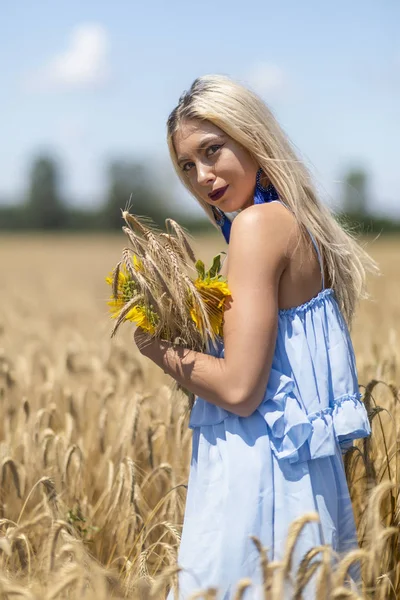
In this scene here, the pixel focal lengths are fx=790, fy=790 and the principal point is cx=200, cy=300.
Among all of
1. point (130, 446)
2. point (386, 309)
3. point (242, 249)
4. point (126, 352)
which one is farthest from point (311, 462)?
point (386, 309)

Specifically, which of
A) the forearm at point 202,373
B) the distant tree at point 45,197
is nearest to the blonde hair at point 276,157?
the forearm at point 202,373

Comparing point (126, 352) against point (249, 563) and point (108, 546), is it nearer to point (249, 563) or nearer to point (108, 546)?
point (108, 546)

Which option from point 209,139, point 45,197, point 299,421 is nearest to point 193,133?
point 209,139

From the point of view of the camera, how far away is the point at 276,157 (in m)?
1.95

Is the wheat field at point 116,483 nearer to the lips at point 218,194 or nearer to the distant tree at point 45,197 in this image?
the lips at point 218,194

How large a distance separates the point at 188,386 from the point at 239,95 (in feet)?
2.39

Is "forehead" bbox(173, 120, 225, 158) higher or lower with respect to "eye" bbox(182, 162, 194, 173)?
higher

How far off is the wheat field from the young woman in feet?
0.35

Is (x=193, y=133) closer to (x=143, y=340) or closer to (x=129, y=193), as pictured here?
(x=143, y=340)

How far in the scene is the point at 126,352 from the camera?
4035 mm

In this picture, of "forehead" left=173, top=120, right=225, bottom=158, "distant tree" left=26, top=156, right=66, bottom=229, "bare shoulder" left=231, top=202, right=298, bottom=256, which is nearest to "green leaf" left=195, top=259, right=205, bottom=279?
"bare shoulder" left=231, top=202, right=298, bottom=256

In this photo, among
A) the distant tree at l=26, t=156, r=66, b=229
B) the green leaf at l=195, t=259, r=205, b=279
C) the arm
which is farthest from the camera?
the distant tree at l=26, t=156, r=66, b=229

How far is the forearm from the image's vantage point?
174 centimetres

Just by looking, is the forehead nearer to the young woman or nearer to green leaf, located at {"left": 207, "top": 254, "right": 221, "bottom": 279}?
the young woman
